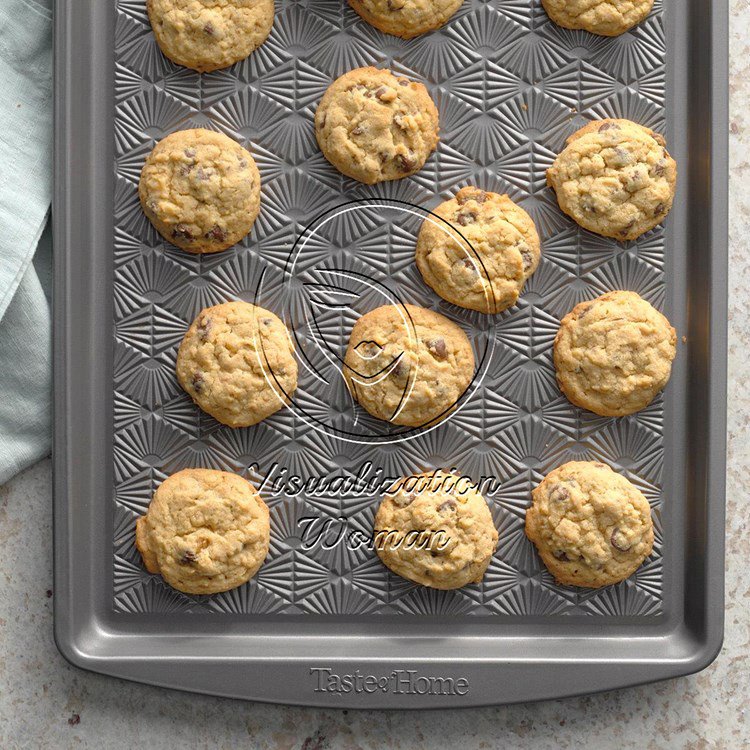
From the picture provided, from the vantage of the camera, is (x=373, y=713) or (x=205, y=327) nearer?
(x=205, y=327)

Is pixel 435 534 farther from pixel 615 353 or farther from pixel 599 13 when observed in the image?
pixel 599 13

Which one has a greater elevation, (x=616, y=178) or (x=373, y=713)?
(x=616, y=178)

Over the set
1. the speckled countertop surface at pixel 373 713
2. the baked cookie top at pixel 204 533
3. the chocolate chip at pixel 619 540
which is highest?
the chocolate chip at pixel 619 540

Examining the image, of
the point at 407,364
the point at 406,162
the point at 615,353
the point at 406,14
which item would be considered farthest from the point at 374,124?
the point at 615,353

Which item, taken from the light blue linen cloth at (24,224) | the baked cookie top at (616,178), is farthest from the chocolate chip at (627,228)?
the light blue linen cloth at (24,224)

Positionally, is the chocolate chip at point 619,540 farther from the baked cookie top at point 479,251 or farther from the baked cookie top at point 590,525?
the baked cookie top at point 479,251
